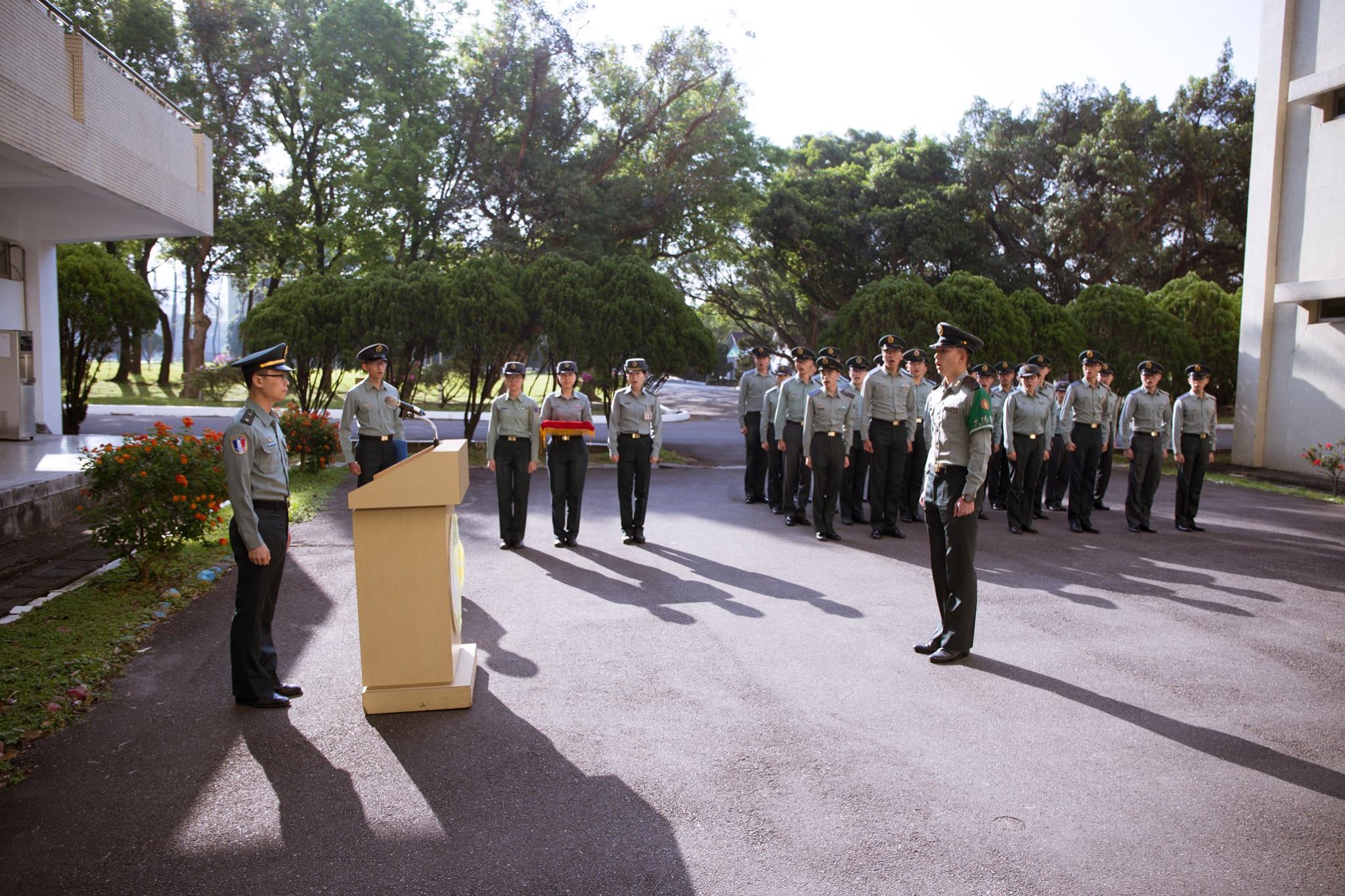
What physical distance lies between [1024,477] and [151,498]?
8.59 meters

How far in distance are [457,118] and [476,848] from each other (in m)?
26.6

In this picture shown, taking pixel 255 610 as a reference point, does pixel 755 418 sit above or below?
above

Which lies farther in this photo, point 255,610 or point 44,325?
point 44,325

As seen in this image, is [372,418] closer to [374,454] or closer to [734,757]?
[374,454]

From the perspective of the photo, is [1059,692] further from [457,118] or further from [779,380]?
[457,118]

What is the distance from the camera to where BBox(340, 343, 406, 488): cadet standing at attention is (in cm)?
851

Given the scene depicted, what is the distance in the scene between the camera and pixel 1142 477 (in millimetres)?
10258

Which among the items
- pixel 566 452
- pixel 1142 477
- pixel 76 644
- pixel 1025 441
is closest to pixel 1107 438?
pixel 1142 477

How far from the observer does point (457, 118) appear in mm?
26938

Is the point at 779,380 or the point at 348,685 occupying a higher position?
the point at 779,380

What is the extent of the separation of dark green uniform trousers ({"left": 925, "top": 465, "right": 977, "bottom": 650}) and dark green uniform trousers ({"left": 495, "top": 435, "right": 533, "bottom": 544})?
169 inches

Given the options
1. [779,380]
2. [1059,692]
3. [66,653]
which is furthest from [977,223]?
[66,653]

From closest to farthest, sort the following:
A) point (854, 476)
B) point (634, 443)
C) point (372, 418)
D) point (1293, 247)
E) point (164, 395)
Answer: point (372, 418)
point (634, 443)
point (854, 476)
point (1293, 247)
point (164, 395)

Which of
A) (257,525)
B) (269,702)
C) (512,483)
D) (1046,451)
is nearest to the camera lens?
(257,525)
